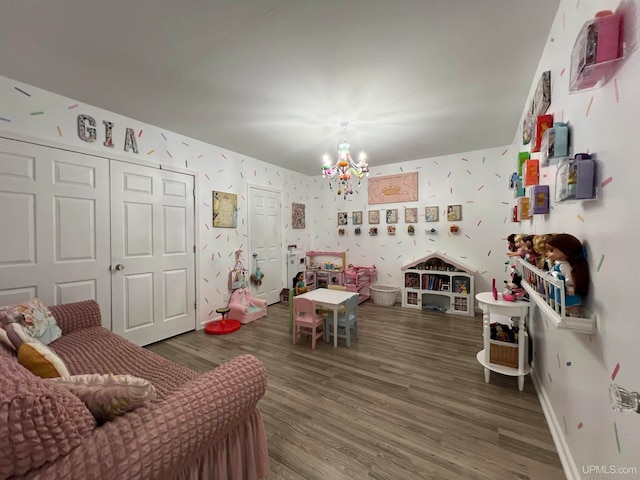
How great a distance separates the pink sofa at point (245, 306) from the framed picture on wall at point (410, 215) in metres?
2.80

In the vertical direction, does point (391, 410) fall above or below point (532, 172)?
below

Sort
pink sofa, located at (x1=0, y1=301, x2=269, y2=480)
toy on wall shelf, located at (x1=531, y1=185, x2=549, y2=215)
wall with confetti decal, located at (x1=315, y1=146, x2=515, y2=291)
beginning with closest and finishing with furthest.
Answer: pink sofa, located at (x1=0, y1=301, x2=269, y2=480), toy on wall shelf, located at (x1=531, y1=185, x2=549, y2=215), wall with confetti decal, located at (x1=315, y1=146, x2=515, y2=291)

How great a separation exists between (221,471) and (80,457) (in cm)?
60

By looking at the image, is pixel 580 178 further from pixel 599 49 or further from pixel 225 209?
pixel 225 209

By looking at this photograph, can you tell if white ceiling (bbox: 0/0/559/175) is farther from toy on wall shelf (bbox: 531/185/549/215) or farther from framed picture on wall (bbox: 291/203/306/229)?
framed picture on wall (bbox: 291/203/306/229)

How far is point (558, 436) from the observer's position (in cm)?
147

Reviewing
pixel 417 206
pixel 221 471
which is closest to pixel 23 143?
pixel 221 471

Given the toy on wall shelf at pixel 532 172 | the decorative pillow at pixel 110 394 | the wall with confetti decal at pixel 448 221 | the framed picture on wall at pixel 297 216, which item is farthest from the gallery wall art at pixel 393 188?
the decorative pillow at pixel 110 394

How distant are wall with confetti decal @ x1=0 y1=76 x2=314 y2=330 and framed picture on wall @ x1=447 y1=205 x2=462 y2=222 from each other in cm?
275

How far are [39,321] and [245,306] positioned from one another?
2.09 meters

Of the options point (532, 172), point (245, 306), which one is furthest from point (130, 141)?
point (532, 172)

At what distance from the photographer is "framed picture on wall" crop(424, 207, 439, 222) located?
4.23 m

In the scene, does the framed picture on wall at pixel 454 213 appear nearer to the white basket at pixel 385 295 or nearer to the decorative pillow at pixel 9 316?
the white basket at pixel 385 295

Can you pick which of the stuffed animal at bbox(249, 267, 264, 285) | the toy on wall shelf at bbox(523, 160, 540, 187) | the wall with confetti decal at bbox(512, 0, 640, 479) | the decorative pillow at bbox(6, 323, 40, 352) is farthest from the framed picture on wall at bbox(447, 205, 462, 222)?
the decorative pillow at bbox(6, 323, 40, 352)
